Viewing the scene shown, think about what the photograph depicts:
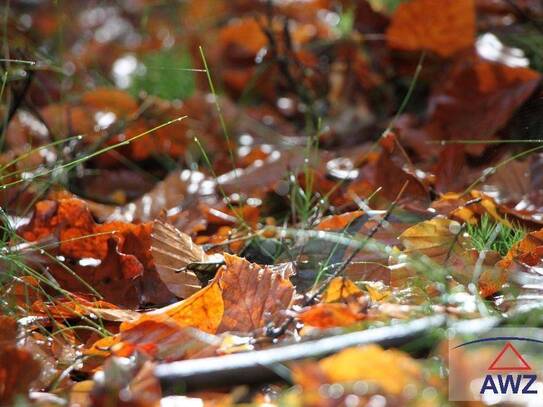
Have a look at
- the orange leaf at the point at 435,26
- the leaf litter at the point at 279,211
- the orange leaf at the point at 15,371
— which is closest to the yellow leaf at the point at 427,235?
the leaf litter at the point at 279,211

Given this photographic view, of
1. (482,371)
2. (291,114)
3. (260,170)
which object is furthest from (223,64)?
(482,371)

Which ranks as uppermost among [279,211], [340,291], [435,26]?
[435,26]

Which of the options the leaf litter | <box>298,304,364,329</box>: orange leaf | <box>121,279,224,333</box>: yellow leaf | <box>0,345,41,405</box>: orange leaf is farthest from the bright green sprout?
<box>0,345,41,405</box>: orange leaf

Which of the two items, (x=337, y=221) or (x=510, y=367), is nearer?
(x=510, y=367)

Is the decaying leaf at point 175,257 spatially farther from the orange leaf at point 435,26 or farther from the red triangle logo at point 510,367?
the orange leaf at point 435,26

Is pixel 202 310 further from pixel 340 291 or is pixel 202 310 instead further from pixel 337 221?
pixel 337 221

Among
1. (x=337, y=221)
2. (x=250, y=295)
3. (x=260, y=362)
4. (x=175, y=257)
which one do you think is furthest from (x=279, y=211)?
(x=260, y=362)

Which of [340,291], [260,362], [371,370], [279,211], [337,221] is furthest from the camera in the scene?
[279,211]

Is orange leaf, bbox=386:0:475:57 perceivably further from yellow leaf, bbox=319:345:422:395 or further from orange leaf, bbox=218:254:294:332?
yellow leaf, bbox=319:345:422:395

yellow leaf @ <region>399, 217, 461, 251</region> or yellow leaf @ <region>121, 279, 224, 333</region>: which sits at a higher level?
yellow leaf @ <region>399, 217, 461, 251</region>
